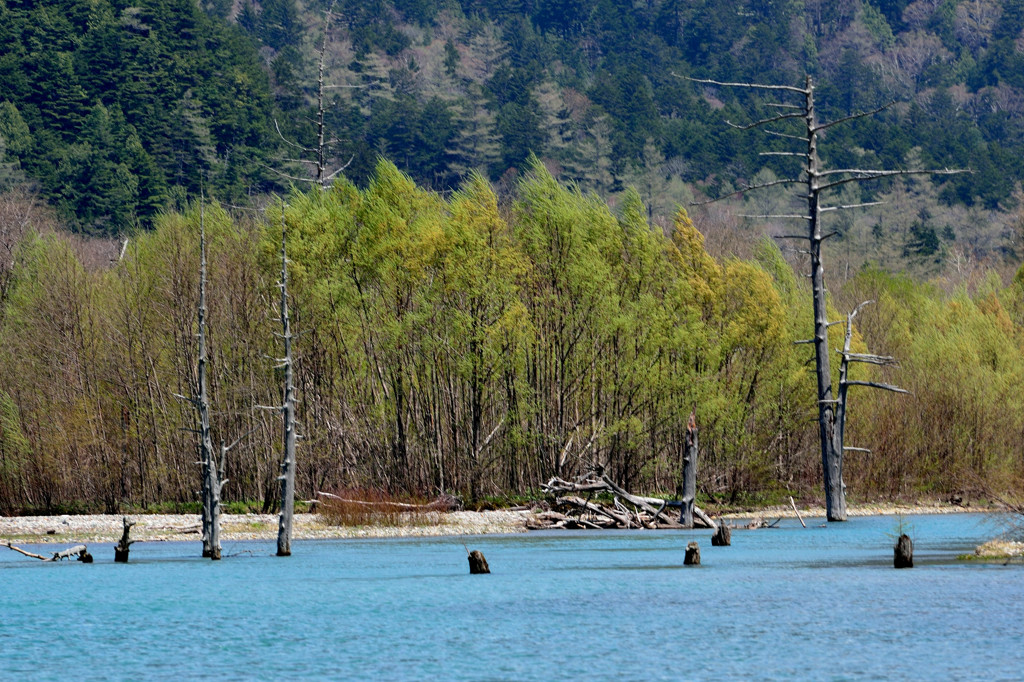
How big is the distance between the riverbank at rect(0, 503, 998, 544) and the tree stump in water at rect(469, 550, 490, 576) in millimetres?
11537

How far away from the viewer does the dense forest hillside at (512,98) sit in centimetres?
9988

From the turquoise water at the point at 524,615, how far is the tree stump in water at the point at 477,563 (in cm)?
27

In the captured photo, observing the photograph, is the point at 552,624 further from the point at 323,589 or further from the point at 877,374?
the point at 877,374

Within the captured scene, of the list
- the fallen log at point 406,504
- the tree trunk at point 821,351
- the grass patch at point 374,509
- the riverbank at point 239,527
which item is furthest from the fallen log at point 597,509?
the tree trunk at point 821,351

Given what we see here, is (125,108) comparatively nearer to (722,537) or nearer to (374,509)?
(374,509)

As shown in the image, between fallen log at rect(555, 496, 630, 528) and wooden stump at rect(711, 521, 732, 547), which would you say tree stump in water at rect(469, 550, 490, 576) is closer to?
Result: wooden stump at rect(711, 521, 732, 547)

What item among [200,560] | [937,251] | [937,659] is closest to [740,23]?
[937,251]

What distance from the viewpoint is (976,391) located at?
51906 millimetres

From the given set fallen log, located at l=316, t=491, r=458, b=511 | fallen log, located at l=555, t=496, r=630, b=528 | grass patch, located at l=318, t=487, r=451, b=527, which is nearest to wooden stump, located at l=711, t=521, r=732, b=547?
fallen log, located at l=555, t=496, r=630, b=528

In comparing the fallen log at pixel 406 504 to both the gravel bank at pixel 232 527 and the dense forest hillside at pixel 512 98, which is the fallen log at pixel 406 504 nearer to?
the gravel bank at pixel 232 527

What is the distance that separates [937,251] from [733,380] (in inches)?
2621

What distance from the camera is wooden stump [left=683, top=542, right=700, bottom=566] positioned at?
28.8 meters

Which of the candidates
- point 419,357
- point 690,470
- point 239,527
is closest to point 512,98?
point 419,357

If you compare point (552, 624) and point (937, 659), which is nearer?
point (937, 659)
